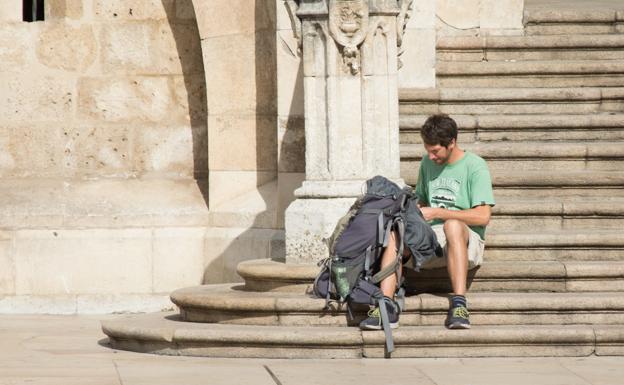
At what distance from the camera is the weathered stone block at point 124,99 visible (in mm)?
11859

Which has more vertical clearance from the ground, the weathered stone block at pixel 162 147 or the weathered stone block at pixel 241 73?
the weathered stone block at pixel 241 73

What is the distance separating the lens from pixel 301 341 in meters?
8.21

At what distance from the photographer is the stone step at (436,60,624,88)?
1124 cm

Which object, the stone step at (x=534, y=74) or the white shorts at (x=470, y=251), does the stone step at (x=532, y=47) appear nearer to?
the stone step at (x=534, y=74)

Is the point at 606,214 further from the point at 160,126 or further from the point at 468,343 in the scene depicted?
the point at 160,126

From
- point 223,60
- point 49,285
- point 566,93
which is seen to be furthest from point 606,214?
point 49,285

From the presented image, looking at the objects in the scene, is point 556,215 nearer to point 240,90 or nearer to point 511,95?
point 511,95

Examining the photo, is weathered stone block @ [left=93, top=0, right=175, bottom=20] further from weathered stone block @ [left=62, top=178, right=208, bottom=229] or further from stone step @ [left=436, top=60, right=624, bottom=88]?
stone step @ [left=436, top=60, right=624, bottom=88]

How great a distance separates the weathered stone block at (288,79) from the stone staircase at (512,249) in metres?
0.73

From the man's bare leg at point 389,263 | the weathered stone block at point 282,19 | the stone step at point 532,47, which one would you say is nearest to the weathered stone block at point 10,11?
the weathered stone block at point 282,19

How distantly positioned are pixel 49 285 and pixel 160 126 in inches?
57.5

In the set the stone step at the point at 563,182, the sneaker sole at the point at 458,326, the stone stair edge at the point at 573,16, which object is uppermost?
the stone stair edge at the point at 573,16

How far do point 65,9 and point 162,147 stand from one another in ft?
4.06

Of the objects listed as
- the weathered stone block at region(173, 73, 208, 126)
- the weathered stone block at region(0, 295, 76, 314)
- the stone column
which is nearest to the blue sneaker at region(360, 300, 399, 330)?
the stone column
